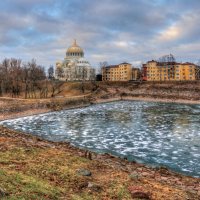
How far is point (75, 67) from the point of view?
165 m

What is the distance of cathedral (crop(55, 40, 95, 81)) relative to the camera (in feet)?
530

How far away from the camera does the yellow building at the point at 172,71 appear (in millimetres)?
140000

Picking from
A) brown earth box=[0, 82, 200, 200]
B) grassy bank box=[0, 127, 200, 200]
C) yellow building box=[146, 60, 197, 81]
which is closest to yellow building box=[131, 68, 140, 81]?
yellow building box=[146, 60, 197, 81]

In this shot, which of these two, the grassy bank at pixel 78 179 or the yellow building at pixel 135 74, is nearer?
the grassy bank at pixel 78 179

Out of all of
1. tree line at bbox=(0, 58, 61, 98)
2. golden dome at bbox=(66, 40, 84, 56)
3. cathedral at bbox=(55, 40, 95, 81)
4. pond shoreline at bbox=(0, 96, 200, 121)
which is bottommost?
pond shoreline at bbox=(0, 96, 200, 121)

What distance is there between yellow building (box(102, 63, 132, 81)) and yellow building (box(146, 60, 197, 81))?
12318 mm

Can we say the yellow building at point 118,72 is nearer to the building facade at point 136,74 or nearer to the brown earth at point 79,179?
the building facade at point 136,74

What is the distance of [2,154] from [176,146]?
1772cm

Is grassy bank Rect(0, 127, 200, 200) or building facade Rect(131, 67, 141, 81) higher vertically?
building facade Rect(131, 67, 141, 81)

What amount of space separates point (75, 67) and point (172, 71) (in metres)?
51.7

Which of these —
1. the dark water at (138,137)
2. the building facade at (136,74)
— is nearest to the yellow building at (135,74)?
the building facade at (136,74)

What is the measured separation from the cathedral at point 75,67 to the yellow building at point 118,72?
7.39m

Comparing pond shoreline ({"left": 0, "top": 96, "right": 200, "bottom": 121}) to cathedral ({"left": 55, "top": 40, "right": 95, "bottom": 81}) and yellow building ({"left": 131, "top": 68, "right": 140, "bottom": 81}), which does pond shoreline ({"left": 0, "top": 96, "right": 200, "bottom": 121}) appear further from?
yellow building ({"left": 131, "top": 68, "right": 140, "bottom": 81})

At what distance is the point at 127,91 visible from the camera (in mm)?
112000
